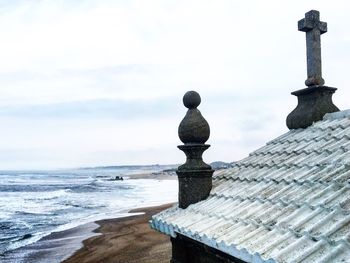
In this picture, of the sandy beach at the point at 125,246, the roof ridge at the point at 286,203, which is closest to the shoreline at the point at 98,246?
the sandy beach at the point at 125,246

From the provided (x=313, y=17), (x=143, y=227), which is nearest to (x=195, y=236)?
(x=313, y=17)

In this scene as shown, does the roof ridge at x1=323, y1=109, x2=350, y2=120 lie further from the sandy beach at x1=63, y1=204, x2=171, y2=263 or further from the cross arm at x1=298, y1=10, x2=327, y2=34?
the sandy beach at x1=63, y1=204, x2=171, y2=263

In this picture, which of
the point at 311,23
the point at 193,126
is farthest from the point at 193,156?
the point at 311,23

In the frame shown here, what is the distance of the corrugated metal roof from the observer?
3.07 meters

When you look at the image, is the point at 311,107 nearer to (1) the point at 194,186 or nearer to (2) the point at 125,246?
(1) the point at 194,186

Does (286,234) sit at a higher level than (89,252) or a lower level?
higher

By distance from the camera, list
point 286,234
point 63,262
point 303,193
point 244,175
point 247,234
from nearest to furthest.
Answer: point 286,234, point 247,234, point 303,193, point 244,175, point 63,262

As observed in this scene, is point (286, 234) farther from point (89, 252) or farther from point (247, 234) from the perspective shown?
point (89, 252)

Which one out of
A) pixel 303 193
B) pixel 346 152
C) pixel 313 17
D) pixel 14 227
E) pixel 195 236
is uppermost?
pixel 313 17

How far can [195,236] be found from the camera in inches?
170

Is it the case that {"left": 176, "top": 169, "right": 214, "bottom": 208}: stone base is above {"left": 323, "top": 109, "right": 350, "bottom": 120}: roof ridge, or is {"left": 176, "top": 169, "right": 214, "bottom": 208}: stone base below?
below

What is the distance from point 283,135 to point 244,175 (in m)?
1.36

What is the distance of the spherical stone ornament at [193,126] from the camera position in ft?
19.5

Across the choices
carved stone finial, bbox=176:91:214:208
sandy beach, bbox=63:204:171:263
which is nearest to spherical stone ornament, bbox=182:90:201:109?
carved stone finial, bbox=176:91:214:208
